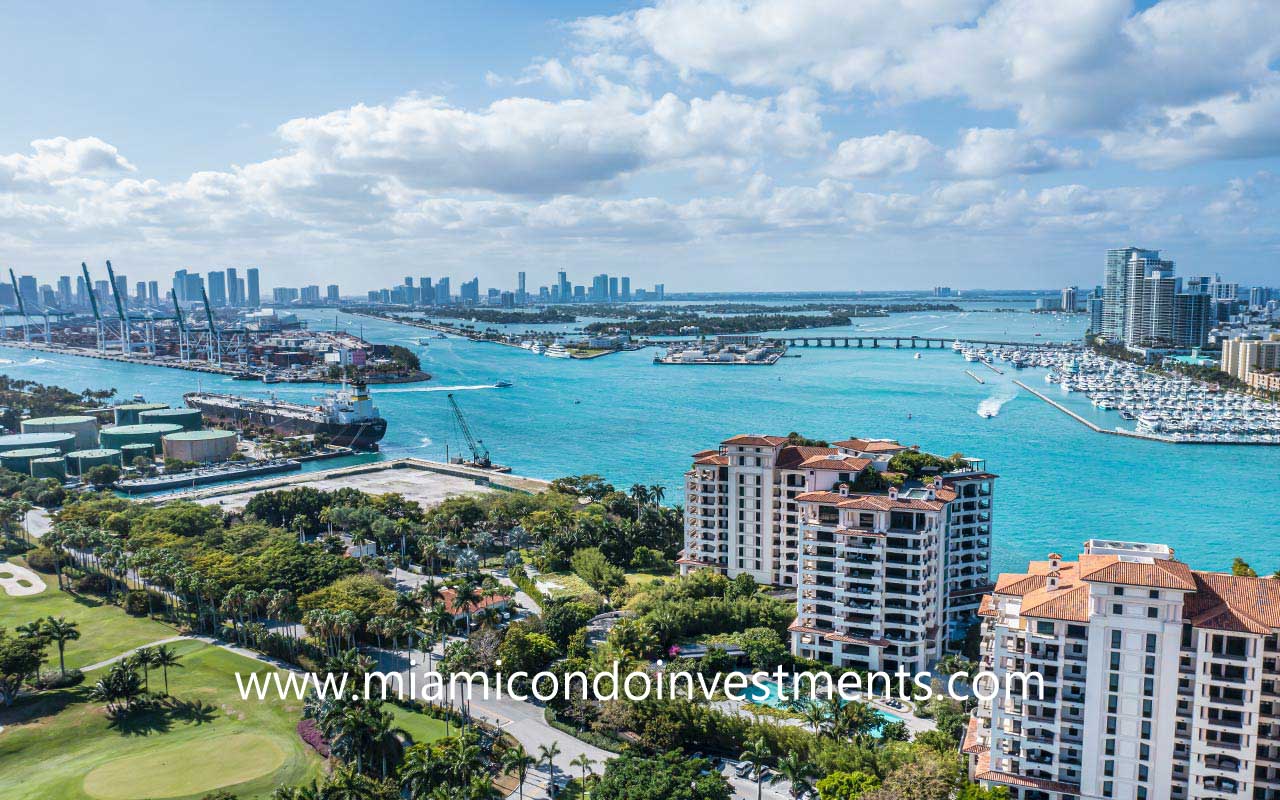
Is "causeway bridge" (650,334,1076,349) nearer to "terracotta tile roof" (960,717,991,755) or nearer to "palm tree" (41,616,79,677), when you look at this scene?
"palm tree" (41,616,79,677)

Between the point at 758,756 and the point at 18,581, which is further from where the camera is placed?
the point at 18,581

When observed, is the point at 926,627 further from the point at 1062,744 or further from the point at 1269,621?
the point at 1269,621

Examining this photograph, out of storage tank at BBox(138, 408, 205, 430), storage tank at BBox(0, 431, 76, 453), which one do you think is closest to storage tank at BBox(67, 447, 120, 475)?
storage tank at BBox(0, 431, 76, 453)

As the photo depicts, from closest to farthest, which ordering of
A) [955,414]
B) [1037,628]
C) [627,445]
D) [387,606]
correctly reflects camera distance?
[1037,628], [387,606], [627,445], [955,414]

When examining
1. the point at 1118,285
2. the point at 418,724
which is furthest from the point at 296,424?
the point at 1118,285

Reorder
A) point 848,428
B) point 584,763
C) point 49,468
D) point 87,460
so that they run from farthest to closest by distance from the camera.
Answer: point 848,428, point 87,460, point 49,468, point 584,763

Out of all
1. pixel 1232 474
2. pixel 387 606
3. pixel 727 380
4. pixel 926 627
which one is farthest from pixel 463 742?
pixel 727 380

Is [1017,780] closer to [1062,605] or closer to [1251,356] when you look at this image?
[1062,605]
